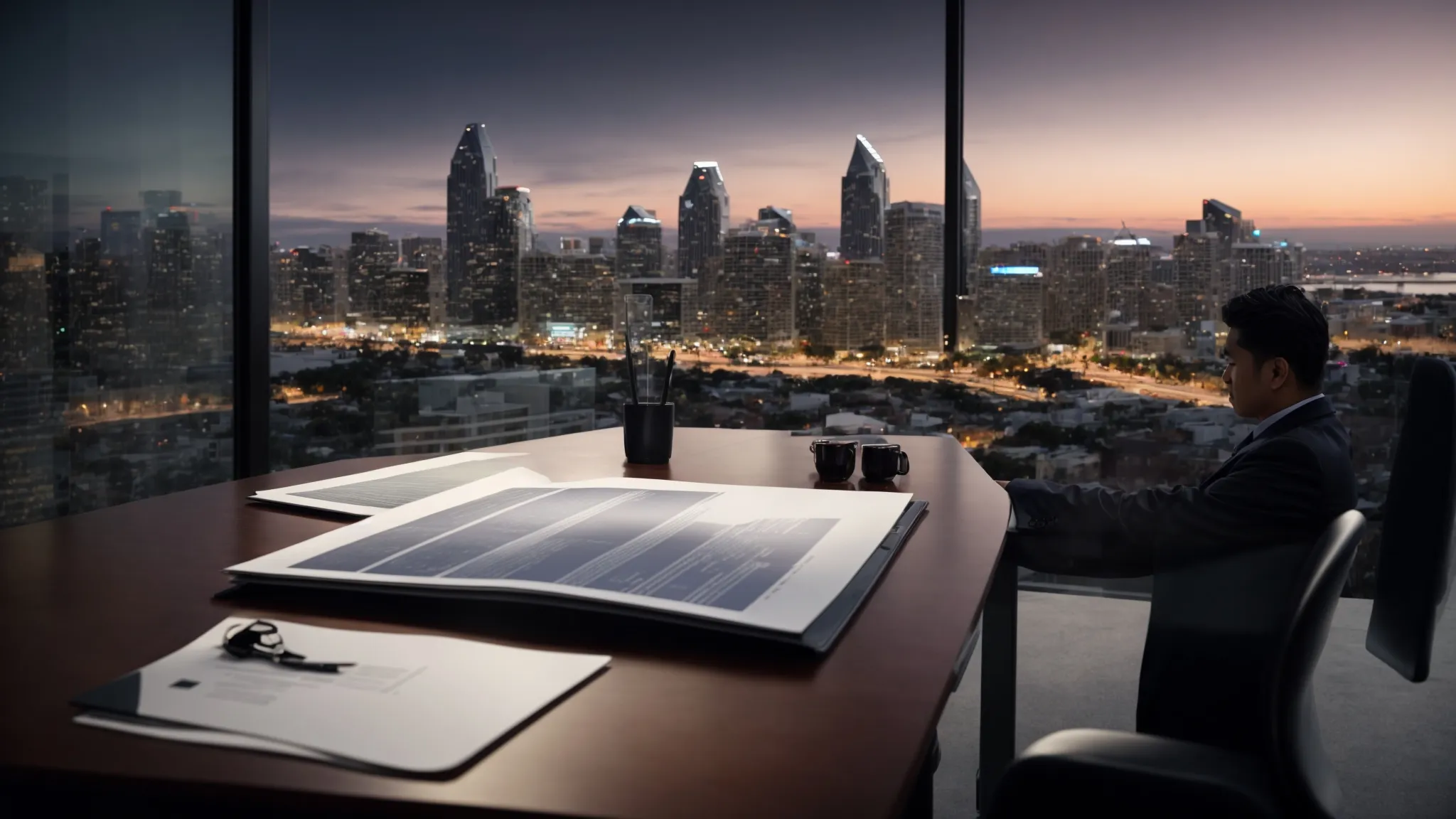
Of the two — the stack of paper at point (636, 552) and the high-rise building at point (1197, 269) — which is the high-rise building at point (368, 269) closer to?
the high-rise building at point (1197, 269)

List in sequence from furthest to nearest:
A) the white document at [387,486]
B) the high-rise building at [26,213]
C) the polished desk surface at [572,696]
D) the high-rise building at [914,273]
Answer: the high-rise building at [914,273] → the high-rise building at [26,213] → the white document at [387,486] → the polished desk surface at [572,696]

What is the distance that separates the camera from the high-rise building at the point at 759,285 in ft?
14.8

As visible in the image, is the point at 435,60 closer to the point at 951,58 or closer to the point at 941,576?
the point at 951,58

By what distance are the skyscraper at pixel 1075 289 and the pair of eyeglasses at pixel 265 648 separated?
3.77m

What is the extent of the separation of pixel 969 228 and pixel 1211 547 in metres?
2.72

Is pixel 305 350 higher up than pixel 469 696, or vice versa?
pixel 305 350

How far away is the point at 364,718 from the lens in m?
0.53

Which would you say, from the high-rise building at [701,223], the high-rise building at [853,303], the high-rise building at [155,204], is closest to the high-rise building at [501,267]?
the high-rise building at [701,223]

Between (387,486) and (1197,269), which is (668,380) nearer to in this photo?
(387,486)

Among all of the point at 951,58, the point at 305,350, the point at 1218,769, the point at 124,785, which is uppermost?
the point at 951,58

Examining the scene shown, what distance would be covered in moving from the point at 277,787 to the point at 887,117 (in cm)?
439

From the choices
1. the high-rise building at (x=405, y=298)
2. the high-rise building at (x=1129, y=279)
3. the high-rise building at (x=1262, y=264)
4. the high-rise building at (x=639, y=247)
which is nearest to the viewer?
the high-rise building at (x=1262, y=264)

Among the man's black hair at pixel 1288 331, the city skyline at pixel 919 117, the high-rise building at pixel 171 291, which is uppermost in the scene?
the city skyline at pixel 919 117

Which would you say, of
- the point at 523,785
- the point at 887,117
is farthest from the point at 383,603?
the point at 887,117
